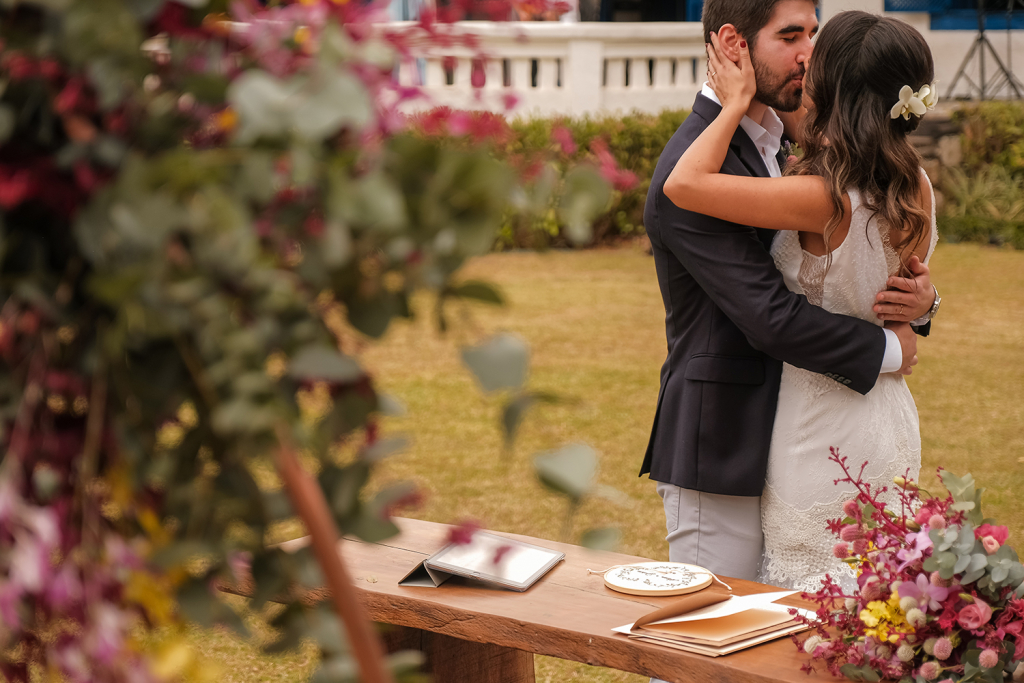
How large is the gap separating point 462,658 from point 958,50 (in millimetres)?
12083

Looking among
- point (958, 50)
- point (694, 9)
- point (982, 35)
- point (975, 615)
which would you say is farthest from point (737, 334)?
point (694, 9)

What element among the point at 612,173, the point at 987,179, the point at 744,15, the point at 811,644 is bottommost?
the point at 987,179

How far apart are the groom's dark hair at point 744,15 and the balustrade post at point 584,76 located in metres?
9.34

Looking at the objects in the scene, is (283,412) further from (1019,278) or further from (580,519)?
(1019,278)

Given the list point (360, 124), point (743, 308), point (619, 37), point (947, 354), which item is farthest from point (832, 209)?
point (619, 37)

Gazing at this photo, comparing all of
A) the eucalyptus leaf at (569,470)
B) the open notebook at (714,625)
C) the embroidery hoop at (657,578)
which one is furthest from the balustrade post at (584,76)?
the eucalyptus leaf at (569,470)

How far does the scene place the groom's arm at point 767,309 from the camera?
2.35 m

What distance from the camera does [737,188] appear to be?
231 cm

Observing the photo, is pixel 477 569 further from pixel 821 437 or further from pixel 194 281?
pixel 194 281

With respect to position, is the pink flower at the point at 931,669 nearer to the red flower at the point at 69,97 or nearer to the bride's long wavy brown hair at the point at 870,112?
the bride's long wavy brown hair at the point at 870,112

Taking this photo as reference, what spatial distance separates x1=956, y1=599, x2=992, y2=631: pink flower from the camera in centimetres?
170

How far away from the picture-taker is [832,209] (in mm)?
2322

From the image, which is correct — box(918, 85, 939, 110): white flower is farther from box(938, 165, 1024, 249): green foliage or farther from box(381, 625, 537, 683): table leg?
box(938, 165, 1024, 249): green foliage

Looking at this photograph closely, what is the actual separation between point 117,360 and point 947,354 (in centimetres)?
774
